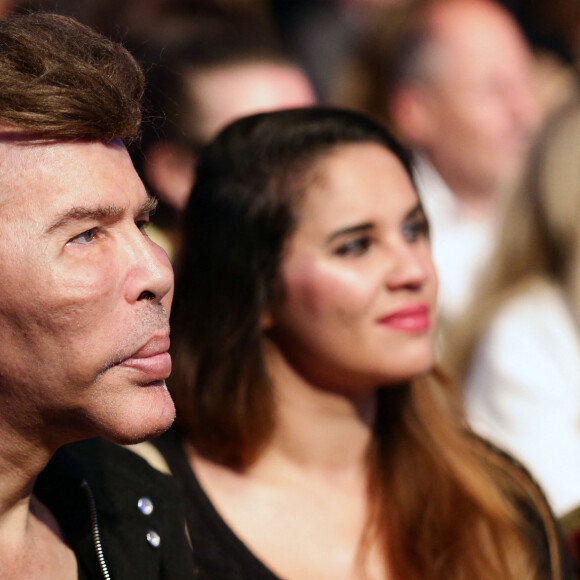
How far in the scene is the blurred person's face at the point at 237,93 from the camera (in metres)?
3.80

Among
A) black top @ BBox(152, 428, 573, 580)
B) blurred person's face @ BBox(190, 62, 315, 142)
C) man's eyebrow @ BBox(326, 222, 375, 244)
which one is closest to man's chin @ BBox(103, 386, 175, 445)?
black top @ BBox(152, 428, 573, 580)

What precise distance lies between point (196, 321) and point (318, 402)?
1.42 feet

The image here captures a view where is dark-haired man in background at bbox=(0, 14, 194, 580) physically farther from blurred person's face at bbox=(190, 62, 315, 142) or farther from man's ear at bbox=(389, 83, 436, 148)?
man's ear at bbox=(389, 83, 436, 148)

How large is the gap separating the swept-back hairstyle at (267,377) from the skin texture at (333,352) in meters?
0.05

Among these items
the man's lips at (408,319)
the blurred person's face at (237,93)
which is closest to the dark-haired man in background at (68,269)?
the man's lips at (408,319)

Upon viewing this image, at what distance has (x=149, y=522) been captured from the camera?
77.0 inches

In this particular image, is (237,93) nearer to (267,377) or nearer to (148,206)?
(267,377)

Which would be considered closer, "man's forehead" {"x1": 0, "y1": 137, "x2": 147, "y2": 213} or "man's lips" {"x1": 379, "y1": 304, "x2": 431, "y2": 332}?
"man's forehead" {"x1": 0, "y1": 137, "x2": 147, "y2": 213}

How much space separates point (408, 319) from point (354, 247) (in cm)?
26

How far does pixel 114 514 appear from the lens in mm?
1904

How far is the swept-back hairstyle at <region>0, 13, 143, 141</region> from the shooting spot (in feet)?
4.96

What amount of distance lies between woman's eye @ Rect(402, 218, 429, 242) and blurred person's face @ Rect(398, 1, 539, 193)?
8.22 feet

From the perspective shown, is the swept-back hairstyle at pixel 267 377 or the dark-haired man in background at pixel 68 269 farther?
the swept-back hairstyle at pixel 267 377

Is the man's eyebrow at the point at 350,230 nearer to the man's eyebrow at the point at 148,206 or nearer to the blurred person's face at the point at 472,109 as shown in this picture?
the man's eyebrow at the point at 148,206
